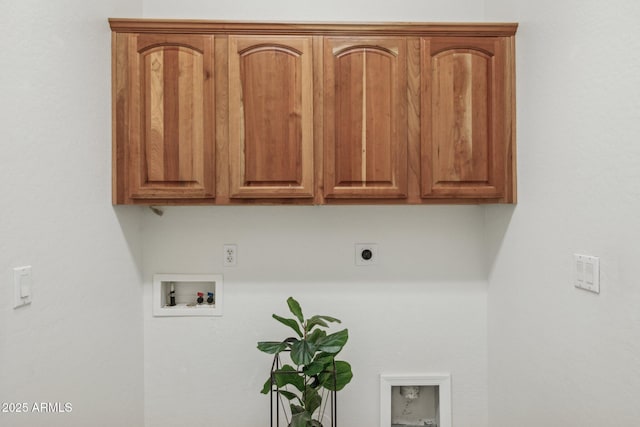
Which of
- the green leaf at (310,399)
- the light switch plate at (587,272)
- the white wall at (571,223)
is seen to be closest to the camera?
the white wall at (571,223)

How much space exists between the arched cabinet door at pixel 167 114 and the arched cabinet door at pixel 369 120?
1.67ft

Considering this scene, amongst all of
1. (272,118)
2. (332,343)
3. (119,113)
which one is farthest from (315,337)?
(119,113)

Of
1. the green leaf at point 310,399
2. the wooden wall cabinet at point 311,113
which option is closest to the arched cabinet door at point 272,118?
the wooden wall cabinet at point 311,113

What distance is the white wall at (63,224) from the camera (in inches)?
45.9

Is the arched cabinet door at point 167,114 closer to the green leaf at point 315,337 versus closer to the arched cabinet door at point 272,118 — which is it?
the arched cabinet door at point 272,118

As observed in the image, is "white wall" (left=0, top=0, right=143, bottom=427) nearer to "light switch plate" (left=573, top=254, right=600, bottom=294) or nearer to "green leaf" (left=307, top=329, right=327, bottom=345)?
"green leaf" (left=307, top=329, right=327, bottom=345)

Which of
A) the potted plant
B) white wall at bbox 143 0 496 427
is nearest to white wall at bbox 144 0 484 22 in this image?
white wall at bbox 143 0 496 427

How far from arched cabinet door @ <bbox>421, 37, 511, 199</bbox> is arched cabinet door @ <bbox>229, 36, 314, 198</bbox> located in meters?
0.50

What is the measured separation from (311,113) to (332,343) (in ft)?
3.06

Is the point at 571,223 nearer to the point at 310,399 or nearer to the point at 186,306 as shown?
the point at 310,399

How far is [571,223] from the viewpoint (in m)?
1.38

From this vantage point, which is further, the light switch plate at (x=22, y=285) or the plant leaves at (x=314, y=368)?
the plant leaves at (x=314, y=368)

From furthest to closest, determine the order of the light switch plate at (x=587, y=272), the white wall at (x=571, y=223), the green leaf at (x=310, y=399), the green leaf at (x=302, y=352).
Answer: the green leaf at (x=310, y=399)
the green leaf at (x=302, y=352)
the light switch plate at (x=587, y=272)
the white wall at (x=571, y=223)

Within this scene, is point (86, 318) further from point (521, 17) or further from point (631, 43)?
A: point (521, 17)
